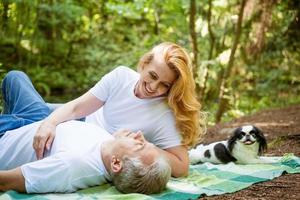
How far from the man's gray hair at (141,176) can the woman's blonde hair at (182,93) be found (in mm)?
560

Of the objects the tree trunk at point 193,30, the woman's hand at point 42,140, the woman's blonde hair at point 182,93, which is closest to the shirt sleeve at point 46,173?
the woman's hand at point 42,140

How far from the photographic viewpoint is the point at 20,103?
12.1 ft

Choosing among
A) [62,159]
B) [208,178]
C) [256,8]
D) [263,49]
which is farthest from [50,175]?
[263,49]

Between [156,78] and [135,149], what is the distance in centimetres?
62

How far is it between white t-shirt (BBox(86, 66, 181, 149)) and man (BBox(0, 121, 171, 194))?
0.37 meters

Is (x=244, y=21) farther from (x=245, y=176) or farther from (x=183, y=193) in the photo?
(x=183, y=193)

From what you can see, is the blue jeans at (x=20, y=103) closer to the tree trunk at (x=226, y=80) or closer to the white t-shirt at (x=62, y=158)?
the white t-shirt at (x=62, y=158)

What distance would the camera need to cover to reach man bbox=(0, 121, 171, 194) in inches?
109

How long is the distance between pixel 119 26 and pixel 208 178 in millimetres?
9712

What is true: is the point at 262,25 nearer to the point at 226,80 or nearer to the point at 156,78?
the point at 226,80

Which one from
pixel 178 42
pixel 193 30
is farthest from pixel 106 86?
pixel 178 42

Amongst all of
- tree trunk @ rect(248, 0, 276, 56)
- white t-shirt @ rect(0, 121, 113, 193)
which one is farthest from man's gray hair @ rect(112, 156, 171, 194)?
tree trunk @ rect(248, 0, 276, 56)

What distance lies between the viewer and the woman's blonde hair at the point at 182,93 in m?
3.19

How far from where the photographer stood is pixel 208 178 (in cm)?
344
